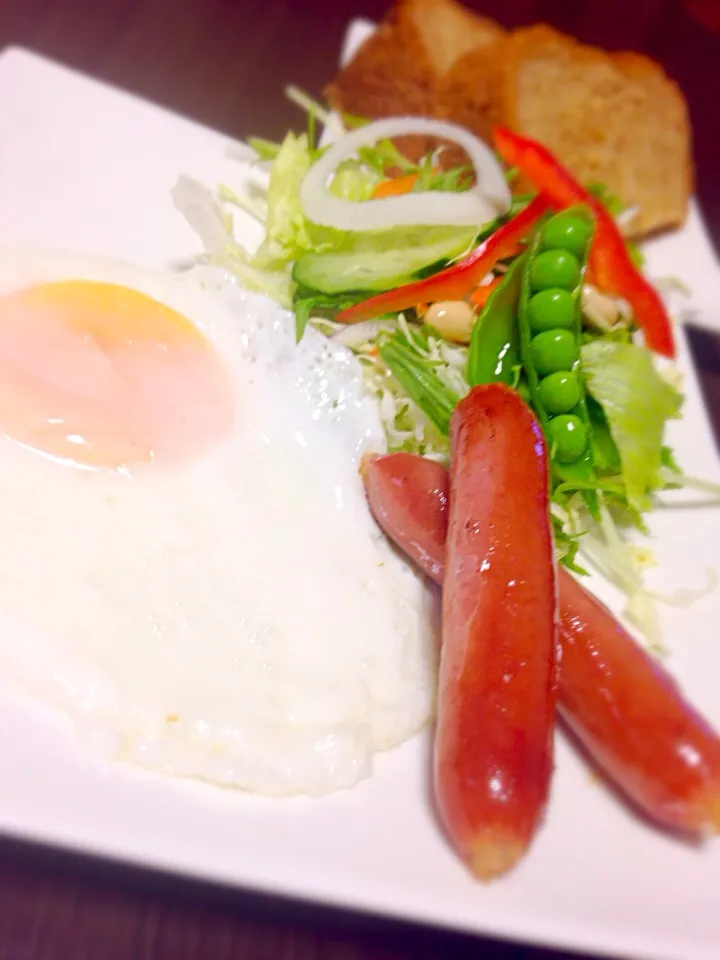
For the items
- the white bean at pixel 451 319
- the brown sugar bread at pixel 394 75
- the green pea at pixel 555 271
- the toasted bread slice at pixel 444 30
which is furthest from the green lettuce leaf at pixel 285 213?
the toasted bread slice at pixel 444 30

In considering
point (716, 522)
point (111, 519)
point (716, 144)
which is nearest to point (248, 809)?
point (111, 519)

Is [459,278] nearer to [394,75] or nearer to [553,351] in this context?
[553,351]

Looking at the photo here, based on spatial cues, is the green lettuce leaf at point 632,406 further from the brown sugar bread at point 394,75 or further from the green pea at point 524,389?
the brown sugar bread at point 394,75

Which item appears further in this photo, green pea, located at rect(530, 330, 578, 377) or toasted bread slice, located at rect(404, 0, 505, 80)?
toasted bread slice, located at rect(404, 0, 505, 80)

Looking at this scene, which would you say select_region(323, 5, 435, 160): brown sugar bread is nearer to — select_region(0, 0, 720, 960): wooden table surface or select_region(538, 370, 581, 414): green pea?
select_region(0, 0, 720, 960): wooden table surface

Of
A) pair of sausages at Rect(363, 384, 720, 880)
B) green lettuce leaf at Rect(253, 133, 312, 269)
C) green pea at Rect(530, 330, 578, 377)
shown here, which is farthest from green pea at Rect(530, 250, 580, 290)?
green lettuce leaf at Rect(253, 133, 312, 269)

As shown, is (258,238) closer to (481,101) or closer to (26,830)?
(481,101)

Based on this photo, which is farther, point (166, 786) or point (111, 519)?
point (111, 519)
